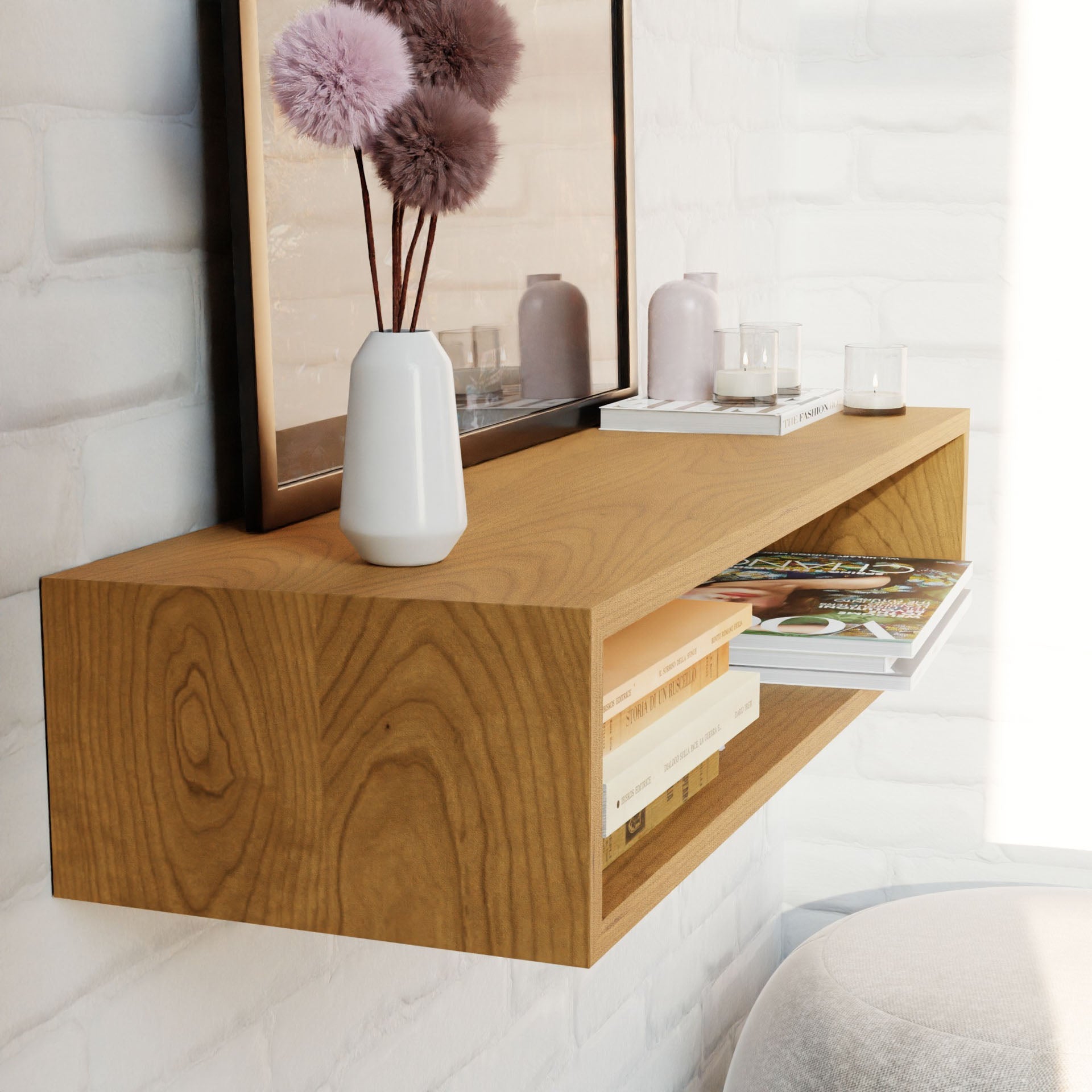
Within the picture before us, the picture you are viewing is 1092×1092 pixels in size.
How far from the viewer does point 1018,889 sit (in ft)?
4.96

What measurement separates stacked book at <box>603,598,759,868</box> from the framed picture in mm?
214

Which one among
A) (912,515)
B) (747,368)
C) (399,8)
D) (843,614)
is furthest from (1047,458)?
(399,8)

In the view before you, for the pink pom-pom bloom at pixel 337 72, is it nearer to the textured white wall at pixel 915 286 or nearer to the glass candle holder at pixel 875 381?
the glass candle holder at pixel 875 381

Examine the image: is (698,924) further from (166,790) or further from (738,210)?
(166,790)

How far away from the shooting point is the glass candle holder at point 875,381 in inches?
50.5

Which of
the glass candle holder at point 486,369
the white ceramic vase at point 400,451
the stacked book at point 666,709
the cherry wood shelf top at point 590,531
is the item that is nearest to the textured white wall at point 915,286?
the cherry wood shelf top at point 590,531

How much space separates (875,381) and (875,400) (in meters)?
0.03

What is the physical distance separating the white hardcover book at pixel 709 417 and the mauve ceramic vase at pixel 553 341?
1.7 inches

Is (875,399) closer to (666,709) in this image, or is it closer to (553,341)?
(553,341)

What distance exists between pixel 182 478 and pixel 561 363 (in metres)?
0.45

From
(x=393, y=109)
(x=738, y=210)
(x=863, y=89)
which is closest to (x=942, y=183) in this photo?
→ (x=863, y=89)

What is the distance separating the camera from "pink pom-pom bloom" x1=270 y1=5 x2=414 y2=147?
67cm

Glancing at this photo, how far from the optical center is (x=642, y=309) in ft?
4.96

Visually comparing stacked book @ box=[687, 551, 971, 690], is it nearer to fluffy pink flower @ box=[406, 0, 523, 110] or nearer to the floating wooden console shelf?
the floating wooden console shelf
